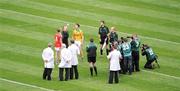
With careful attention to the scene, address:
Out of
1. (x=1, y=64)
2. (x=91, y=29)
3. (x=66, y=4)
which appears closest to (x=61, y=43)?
(x=1, y=64)

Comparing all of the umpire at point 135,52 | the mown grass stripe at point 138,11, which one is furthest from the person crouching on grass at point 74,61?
the mown grass stripe at point 138,11

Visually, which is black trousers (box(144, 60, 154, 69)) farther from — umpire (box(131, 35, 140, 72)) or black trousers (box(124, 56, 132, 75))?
black trousers (box(124, 56, 132, 75))

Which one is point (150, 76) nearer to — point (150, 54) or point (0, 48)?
point (150, 54)

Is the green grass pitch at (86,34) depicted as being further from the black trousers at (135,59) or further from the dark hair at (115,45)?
the dark hair at (115,45)

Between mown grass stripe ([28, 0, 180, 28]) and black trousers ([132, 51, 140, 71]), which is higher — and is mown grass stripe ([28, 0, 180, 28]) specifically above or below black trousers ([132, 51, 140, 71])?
above

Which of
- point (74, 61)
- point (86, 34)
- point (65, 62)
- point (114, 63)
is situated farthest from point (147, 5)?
point (65, 62)

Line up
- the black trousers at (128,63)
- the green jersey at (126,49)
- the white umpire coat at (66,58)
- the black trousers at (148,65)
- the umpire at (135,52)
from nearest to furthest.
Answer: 1. the white umpire coat at (66,58)
2. the green jersey at (126,49)
3. the black trousers at (128,63)
4. the umpire at (135,52)
5. the black trousers at (148,65)

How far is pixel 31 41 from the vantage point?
37156mm

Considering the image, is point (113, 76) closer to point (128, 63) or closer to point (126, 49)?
point (128, 63)

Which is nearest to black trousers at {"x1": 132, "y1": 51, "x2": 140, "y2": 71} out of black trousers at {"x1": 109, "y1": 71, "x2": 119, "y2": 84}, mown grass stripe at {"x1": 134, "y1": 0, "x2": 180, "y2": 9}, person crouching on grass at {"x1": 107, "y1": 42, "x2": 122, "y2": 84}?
person crouching on grass at {"x1": 107, "y1": 42, "x2": 122, "y2": 84}

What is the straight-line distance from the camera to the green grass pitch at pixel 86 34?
1184 inches

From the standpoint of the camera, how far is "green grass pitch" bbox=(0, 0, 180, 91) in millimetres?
30078

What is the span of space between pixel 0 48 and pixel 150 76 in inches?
362

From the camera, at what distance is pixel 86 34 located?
3916 cm
